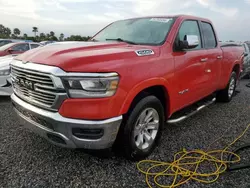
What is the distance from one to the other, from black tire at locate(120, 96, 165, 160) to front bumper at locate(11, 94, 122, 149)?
0.63 feet

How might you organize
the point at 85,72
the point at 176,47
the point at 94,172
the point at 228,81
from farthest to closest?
the point at 228,81
the point at 176,47
the point at 94,172
the point at 85,72

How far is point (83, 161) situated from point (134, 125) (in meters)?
0.82

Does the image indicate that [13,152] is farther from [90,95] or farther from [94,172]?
[90,95]

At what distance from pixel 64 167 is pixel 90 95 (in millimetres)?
1071

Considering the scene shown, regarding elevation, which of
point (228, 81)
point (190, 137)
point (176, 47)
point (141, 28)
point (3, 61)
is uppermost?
point (141, 28)

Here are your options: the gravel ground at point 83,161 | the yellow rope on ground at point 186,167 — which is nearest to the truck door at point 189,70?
the gravel ground at point 83,161

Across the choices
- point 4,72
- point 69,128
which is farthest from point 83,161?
point 4,72

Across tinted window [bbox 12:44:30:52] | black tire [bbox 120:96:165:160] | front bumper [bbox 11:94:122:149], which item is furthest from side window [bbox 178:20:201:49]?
tinted window [bbox 12:44:30:52]

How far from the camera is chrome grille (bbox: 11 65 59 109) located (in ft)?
7.63

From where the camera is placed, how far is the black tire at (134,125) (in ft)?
8.59

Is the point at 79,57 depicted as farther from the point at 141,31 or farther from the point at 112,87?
the point at 141,31

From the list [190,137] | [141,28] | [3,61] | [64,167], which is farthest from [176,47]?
[3,61]

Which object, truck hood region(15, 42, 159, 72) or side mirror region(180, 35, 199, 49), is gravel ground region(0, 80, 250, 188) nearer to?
truck hood region(15, 42, 159, 72)

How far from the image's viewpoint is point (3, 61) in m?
5.54
